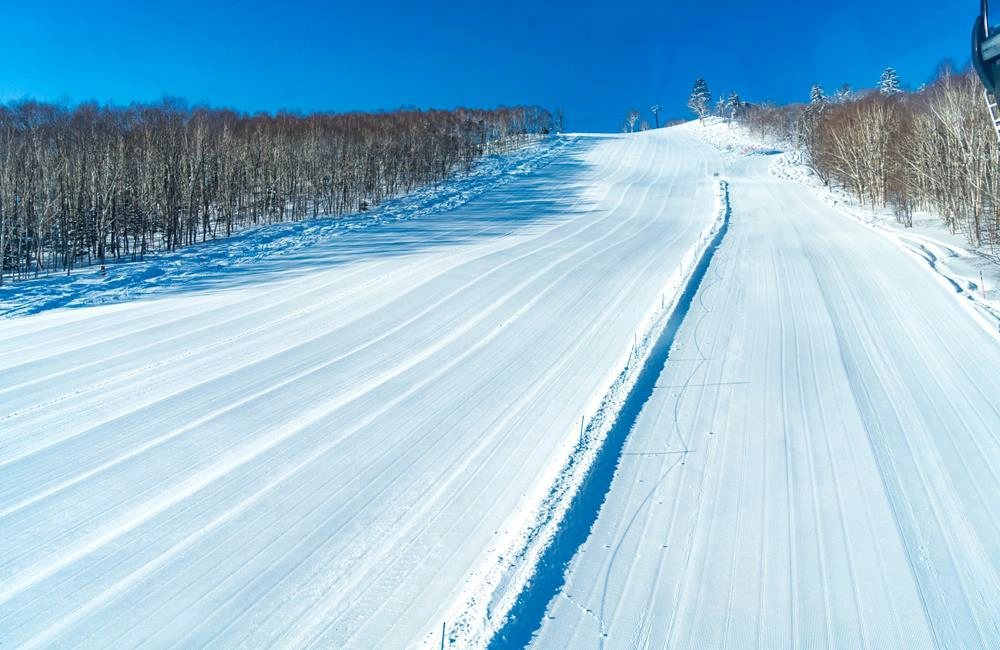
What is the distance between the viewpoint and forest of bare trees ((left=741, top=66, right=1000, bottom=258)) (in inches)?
661

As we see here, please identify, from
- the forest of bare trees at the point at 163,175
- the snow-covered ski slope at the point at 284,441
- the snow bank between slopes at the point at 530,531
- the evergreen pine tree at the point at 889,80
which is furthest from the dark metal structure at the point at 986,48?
the evergreen pine tree at the point at 889,80

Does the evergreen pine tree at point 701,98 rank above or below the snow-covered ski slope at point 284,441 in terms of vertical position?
above

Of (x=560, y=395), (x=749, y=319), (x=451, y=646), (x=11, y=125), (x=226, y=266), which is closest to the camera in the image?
(x=451, y=646)

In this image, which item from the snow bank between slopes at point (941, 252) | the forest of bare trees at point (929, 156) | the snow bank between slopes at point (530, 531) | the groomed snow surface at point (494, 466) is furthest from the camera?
the forest of bare trees at point (929, 156)

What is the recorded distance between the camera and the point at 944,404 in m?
6.34

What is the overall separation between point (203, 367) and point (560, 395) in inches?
200

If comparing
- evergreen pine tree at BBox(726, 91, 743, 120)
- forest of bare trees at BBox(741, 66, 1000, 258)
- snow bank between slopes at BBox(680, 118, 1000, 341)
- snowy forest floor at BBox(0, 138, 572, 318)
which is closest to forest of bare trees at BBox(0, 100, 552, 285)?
snowy forest floor at BBox(0, 138, 572, 318)

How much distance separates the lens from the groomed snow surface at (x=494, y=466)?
3.57 meters

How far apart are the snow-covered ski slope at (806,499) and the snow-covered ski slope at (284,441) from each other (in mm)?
902

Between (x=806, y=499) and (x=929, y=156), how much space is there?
69.7ft

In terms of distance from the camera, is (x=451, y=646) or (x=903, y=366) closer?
(x=451, y=646)

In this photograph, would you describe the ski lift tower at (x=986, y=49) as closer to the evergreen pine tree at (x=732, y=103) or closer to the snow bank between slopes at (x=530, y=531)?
the snow bank between slopes at (x=530, y=531)

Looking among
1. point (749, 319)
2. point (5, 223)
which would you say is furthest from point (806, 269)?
point (5, 223)

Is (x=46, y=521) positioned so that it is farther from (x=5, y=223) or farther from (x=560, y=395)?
(x=5, y=223)
